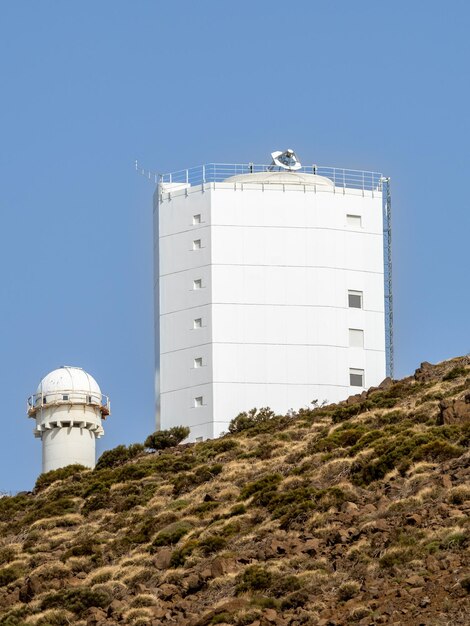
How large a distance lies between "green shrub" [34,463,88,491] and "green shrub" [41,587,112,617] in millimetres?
18503

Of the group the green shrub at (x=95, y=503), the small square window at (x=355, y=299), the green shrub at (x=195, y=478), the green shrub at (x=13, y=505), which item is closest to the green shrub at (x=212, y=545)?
the green shrub at (x=195, y=478)

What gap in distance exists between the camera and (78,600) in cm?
3822

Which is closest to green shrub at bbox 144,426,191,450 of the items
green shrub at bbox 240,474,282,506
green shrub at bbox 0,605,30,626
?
green shrub at bbox 240,474,282,506

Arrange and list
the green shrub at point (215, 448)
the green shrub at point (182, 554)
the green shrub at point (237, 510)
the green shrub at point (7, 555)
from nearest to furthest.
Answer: the green shrub at point (182, 554) < the green shrub at point (237, 510) < the green shrub at point (7, 555) < the green shrub at point (215, 448)

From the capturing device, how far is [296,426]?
55.5 m

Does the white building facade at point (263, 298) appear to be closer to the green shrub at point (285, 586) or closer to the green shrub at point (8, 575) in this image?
the green shrub at point (8, 575)

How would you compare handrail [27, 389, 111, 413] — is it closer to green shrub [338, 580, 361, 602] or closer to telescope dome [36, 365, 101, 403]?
telescope dome [36, 365, 101, 403]

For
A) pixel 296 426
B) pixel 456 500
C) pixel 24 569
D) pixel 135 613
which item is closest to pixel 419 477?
pixel 456 500

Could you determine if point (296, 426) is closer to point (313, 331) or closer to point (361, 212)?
point (313, 331)

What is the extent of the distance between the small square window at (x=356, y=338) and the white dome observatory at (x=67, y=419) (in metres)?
9.27

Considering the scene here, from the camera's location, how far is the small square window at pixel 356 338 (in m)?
64.0

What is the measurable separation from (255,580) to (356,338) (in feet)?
98.7

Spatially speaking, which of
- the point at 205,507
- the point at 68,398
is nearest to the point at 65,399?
the point at 68,398

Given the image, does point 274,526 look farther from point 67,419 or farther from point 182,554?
point 67,419
